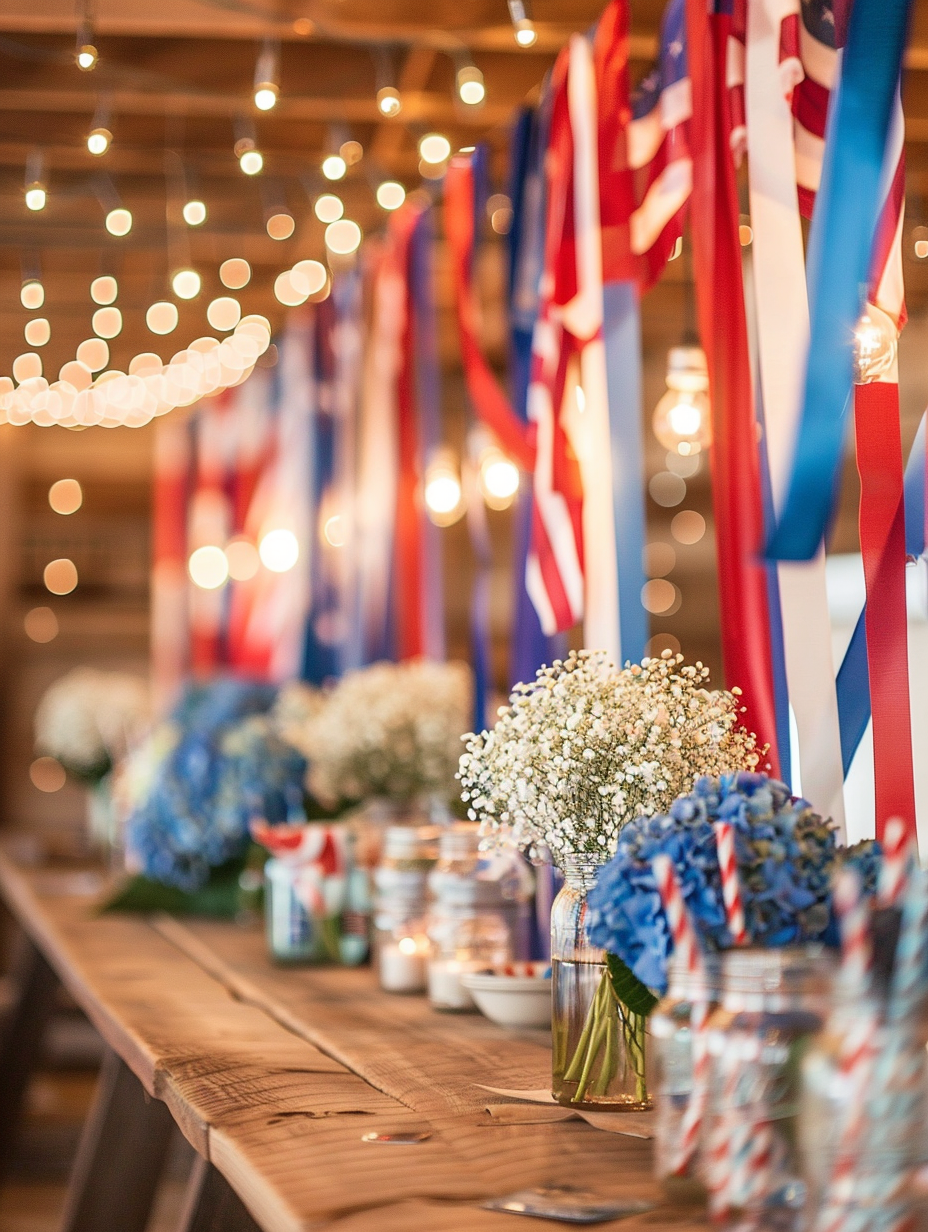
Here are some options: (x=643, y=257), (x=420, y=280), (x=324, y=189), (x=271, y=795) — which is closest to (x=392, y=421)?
(x=420, y=280)

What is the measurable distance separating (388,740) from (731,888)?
173cm

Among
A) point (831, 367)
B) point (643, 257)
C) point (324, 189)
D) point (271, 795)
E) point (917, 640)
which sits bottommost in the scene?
point (271, 795)

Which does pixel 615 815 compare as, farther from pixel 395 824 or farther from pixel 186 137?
pixel 186 137

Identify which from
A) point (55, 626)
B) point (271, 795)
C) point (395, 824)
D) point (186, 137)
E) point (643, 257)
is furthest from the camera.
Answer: point (55, 626)

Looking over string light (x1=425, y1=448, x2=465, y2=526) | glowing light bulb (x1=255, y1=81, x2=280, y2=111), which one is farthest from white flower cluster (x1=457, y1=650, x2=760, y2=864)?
string light (x1=425, y1=448, x2=465, y2=526)

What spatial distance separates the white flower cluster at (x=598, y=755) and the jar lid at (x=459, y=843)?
22.2 inches

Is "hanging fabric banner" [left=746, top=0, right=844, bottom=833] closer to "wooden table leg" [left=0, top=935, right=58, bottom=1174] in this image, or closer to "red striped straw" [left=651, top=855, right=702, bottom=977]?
"red striped straw" [left=651, top=855, right=702, bottom=977]

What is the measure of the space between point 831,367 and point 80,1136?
3.92m

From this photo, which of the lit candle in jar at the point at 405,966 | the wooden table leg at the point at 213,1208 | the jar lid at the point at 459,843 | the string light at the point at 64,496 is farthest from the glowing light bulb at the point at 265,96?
the string light at the point at 64,496

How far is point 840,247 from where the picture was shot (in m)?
1.78

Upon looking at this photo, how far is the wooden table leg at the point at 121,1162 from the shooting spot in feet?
9.17

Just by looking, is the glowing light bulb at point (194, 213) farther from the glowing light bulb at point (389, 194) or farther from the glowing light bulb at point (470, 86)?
the glowing light bulb at point (470, 86)

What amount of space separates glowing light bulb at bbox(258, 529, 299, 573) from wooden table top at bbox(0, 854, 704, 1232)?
122 inches

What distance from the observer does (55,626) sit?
8875 millimetres
